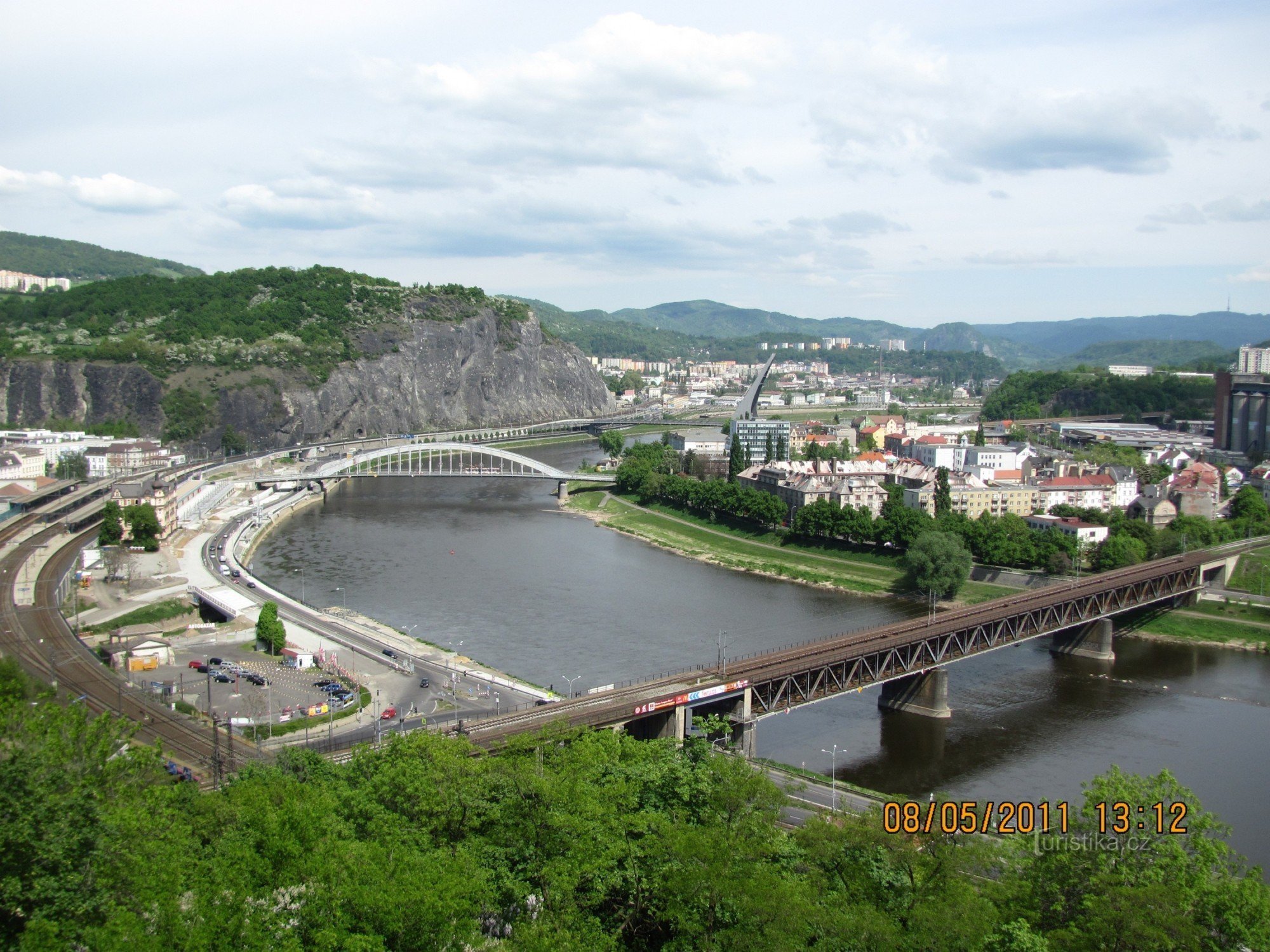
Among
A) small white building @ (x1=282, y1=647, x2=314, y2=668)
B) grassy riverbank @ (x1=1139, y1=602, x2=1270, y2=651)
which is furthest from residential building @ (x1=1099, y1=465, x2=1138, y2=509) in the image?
small white building @ (x1=282, y1=647, x2=314, y2=668)

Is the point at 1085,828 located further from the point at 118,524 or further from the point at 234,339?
the point at 234,339

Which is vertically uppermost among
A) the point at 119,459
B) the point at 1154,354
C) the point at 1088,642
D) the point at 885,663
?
the point at 1154,354

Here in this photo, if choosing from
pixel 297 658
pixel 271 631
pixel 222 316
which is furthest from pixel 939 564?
pixel 222 316

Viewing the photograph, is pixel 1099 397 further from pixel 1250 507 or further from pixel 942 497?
pixel 942 497

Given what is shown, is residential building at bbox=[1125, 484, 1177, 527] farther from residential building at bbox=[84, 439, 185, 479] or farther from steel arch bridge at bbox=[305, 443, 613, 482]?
residential building at bbox=[84, 439, 185, 479]

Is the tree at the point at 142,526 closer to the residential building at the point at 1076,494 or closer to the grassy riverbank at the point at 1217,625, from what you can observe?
the grassy riverbank at the point at 1217,625

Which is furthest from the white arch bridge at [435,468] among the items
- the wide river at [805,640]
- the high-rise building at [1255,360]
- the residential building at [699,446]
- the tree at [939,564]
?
the high-rise building at [1255,360]
